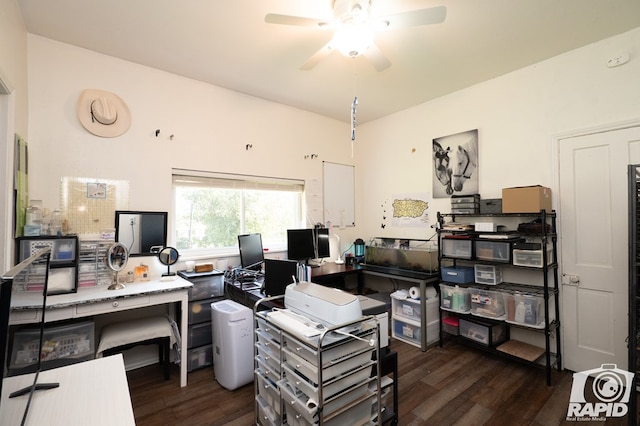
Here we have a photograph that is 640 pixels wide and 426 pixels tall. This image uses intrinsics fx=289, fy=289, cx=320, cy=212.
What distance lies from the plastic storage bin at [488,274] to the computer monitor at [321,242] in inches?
67.5

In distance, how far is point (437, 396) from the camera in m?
2.24

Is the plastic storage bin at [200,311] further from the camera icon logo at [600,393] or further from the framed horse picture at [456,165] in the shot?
the camera icon logo at [600,393]

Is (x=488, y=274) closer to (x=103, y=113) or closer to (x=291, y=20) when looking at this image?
(x=291, y=20)

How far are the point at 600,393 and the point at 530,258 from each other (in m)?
1.12

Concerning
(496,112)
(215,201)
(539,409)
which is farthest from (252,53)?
(539,409)

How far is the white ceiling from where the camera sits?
79.4 inches

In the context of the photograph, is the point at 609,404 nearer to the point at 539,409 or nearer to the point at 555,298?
the point at 539,409

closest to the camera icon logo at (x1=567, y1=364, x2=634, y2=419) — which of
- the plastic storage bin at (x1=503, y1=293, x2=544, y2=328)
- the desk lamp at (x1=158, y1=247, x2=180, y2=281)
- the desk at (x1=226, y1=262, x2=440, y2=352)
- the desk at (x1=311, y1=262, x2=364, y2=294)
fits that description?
the plastic storage bin at (x1=503, y1=293, x2=544, y2=328)

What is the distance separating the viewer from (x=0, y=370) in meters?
0.66

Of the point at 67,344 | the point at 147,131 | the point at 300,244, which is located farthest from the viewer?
the point at 300,244

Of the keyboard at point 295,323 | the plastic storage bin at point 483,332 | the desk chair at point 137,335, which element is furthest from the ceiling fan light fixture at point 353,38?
the plastic storage bin at point 483,332

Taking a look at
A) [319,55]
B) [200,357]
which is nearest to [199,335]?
[200,357]

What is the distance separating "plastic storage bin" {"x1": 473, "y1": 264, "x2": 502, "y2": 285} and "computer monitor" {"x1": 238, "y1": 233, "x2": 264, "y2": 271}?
228 cm

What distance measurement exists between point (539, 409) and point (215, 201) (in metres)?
3.42
